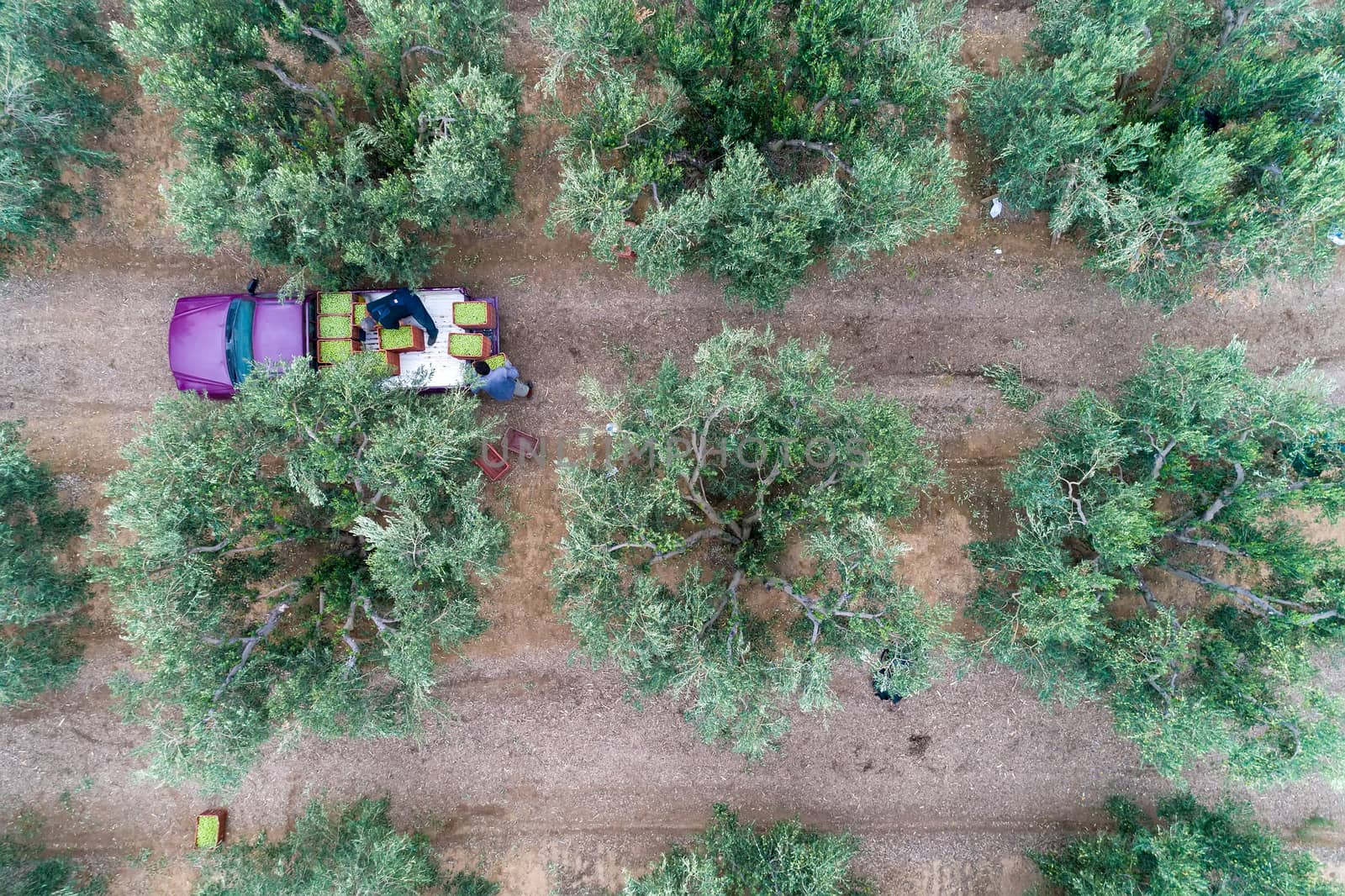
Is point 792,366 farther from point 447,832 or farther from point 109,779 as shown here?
point 109,779

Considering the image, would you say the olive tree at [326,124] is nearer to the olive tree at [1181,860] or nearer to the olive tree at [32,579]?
the olive tree at [32,579]

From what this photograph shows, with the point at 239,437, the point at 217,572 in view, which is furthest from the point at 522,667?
the point at 239,437

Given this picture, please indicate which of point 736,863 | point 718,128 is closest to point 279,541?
point 736,863

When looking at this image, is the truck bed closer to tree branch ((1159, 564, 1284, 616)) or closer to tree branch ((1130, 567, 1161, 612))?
tree branch ((1130, 567, 1161, 612))

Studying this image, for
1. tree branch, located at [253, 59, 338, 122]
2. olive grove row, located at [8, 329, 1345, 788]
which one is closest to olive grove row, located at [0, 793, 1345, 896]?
olive grove row, located at [8, 329, 1345, 788]

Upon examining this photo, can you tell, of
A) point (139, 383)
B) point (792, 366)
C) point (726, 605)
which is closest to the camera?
point (792, 366)

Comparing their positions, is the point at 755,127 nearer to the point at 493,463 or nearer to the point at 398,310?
the point at 398,310
